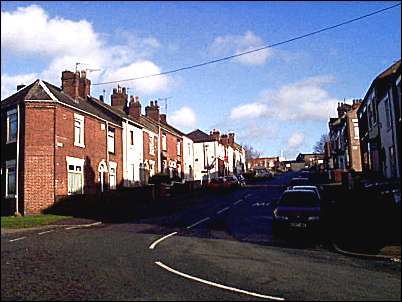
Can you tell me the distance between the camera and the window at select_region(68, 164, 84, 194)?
92.8 feet

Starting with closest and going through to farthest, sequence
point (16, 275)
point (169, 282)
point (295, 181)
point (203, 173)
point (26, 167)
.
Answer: point (16, 275), point (169, 282), point (26, 167), point (295, 181), point (203, 173)

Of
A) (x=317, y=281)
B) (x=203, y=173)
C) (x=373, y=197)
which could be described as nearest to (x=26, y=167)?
(x=373, y=197)

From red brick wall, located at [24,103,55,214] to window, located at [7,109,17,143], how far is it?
112 centimetres

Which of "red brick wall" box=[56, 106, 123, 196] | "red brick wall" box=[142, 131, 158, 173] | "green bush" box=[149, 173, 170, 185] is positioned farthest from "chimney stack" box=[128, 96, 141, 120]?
"red brick wall" box=[56, 106, 123, 196]

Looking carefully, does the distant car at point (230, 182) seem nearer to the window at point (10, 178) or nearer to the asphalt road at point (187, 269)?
the window at point (10, 178)

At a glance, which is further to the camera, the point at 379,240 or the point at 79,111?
the point at 79,111

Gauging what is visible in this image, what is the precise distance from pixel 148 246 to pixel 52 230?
598cm

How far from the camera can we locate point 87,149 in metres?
30.7

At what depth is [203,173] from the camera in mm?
70500

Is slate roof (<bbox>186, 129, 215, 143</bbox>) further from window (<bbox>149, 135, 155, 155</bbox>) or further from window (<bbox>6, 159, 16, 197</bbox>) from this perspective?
window (<bbox>6, 159, 16, 197</bbox>)

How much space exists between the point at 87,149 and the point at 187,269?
73.1 ft

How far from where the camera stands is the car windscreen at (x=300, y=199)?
56.9 ft

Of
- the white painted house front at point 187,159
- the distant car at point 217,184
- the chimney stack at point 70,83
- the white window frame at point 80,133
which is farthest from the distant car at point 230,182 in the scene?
the white window frame at point 80,133

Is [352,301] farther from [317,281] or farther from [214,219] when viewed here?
[214,219]
